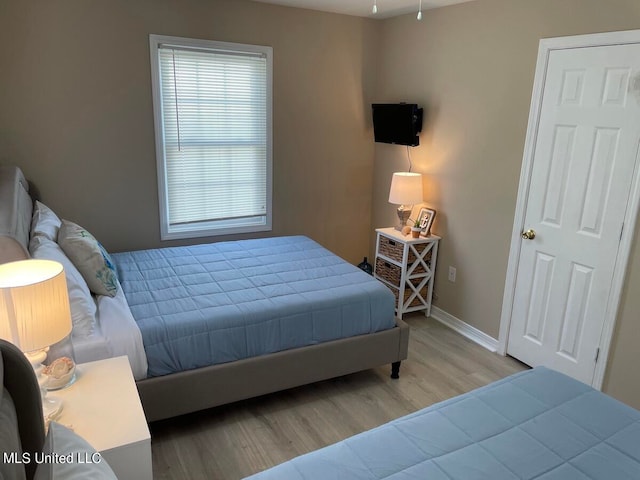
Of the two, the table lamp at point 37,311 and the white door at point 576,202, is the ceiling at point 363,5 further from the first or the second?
the table lamp at point 37,311

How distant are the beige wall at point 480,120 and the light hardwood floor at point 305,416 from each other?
500 millimetres

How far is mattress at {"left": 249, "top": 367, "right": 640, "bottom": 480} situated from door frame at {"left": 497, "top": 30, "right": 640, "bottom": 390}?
1.02m

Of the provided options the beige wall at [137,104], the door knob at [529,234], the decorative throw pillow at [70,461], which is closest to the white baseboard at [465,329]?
the door knob at [529,234]

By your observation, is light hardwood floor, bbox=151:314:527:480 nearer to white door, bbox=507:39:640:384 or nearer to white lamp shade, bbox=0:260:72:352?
white door, bbox=507:39:640:384

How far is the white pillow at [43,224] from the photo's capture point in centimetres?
243

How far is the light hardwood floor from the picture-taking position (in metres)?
2.27

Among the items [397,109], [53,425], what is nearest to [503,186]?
[397,109]

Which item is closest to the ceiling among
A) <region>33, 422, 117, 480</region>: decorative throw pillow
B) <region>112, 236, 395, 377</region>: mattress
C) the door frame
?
the door frame

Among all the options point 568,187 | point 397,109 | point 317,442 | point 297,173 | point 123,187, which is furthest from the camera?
point 297,173

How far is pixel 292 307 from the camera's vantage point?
2.60 meters

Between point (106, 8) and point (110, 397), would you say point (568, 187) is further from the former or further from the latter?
point (106, 8)

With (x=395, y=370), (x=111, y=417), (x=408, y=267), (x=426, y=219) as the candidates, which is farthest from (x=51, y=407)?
(x=426, y=219)

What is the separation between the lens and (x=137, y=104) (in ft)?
11.4

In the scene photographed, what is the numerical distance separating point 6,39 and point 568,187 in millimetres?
3710
